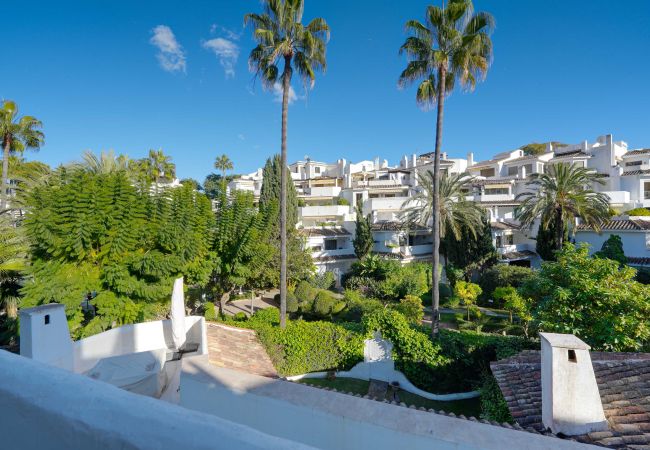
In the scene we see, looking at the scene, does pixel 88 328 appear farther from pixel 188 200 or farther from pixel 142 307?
pixel 188 200

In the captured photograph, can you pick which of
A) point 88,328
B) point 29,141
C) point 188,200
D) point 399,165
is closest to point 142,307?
point 88,328

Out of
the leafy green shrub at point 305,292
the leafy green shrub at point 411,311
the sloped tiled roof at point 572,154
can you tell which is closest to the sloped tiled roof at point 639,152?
the sloped tiled roof at point 572,154

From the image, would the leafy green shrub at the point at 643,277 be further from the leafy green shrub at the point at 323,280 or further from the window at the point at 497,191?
the leafy green shrub at the point at 323,280

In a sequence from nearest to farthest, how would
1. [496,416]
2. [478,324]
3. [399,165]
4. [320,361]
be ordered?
[496,416]
[320,361]
[478,324]
[399,165]

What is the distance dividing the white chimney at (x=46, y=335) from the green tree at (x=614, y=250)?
32335 mm

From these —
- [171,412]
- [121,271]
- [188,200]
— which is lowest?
[121,271]

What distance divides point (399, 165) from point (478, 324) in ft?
171

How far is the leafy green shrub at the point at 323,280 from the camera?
2841 cm

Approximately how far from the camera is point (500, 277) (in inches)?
1013

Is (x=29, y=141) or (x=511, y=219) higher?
(x=29, y=141)

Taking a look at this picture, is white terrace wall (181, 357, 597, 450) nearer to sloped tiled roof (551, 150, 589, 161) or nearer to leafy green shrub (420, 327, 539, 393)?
leafy green shrub (420, 327, 539, 393)

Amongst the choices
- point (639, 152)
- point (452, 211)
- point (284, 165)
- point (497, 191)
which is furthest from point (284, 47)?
point (639, 152)

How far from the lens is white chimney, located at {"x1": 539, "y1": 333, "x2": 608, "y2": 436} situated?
20.6 feet

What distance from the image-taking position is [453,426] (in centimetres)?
405
